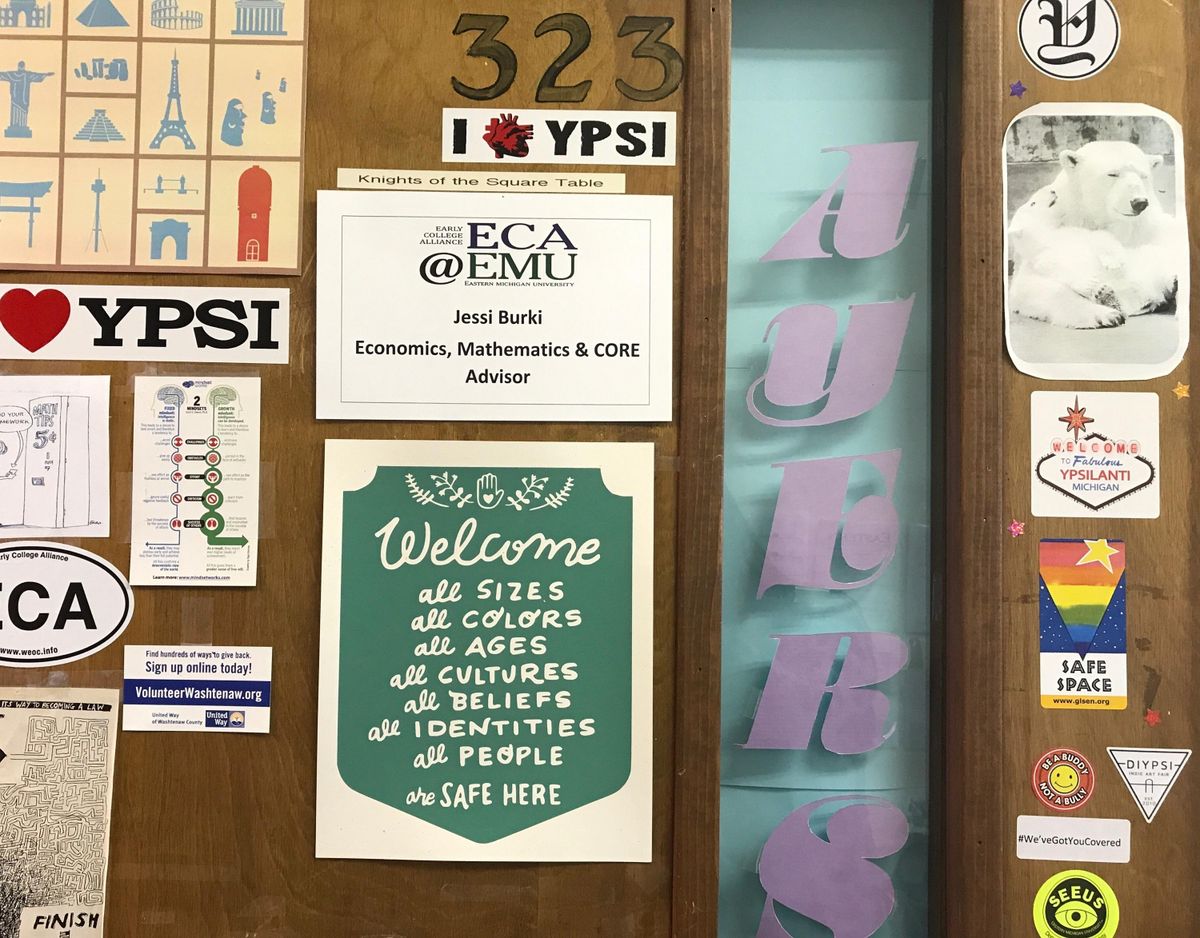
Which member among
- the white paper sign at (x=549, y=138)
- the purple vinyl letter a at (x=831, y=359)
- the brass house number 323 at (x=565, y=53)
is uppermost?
the brass house number 323 at (x=565, y=53)

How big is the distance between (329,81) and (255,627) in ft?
2.62

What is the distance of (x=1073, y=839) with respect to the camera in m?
1.13

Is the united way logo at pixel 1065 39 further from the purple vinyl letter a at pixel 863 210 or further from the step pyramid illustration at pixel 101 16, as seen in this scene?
the step pyramid illustration at pixel 101 16

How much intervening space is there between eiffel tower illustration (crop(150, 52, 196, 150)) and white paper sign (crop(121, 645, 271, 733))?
0.73 metres

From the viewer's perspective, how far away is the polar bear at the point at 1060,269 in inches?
44.8

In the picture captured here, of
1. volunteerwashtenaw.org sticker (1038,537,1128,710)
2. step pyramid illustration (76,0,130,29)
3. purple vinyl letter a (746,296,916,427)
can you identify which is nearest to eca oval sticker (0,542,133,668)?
step pyramid illustration (76,0,130,29)

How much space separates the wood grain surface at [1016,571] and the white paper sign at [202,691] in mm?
1002

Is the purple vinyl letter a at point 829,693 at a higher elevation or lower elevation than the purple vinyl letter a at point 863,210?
lower

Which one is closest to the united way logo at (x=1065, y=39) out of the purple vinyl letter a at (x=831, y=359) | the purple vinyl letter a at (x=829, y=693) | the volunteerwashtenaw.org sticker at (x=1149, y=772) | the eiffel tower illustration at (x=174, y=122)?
the purple vinyl letter a at (x=831, y=359)

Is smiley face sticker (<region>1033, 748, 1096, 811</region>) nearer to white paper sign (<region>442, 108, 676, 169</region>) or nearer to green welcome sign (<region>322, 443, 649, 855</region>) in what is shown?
green welcome sign (<region>322, 443, 649, 855</region>)

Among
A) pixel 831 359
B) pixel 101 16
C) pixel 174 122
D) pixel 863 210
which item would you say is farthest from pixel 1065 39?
pixel 101 16

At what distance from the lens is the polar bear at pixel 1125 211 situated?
1142 mm

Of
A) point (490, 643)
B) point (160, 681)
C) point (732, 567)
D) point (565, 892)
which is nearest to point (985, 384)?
point (732, 567)

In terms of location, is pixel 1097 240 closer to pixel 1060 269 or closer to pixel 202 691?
pixel 1060 269
